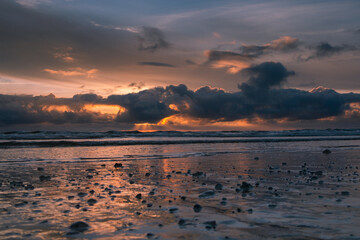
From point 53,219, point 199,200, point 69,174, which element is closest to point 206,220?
point 199,200

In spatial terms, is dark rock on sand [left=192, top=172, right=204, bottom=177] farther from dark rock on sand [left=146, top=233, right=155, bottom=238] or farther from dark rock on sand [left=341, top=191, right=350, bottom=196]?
dark rock on sand [left=146, top=233, right=155, bottom=238]

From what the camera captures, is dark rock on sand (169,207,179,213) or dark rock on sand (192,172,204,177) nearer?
dark rock on sand (169,207,179,213)

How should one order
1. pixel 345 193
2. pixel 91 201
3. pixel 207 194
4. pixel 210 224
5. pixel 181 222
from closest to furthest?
pixel 210 224 → pixel 181 222 → pixel 91 201 → pixel 345 193 → pixel 207 194

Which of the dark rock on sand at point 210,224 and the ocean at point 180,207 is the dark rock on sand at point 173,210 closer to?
the ocean at point 180,207

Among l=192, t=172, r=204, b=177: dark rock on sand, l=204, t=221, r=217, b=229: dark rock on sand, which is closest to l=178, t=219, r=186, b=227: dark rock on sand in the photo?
l=204, t=221, r=217, b=229: dark rock on sand

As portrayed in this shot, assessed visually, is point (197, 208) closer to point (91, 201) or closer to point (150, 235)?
point (150, 235)

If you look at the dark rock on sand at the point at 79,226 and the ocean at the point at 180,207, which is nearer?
the ocean at the point at 180,207

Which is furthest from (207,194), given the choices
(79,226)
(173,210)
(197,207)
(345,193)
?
(79,226)

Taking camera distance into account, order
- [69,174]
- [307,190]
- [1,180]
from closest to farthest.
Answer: [307,190] < [1,180] < [69,174]

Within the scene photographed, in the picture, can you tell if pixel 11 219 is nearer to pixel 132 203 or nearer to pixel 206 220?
pixel 132 203

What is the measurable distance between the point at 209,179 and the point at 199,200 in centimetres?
458

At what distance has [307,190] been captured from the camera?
1144 cm

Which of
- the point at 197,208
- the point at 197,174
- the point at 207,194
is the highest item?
the point at 197,208

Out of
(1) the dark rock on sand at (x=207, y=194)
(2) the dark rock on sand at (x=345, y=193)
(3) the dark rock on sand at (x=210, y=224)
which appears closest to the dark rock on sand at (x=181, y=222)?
(3) the dark rock on sand at (x=210, y=224)
